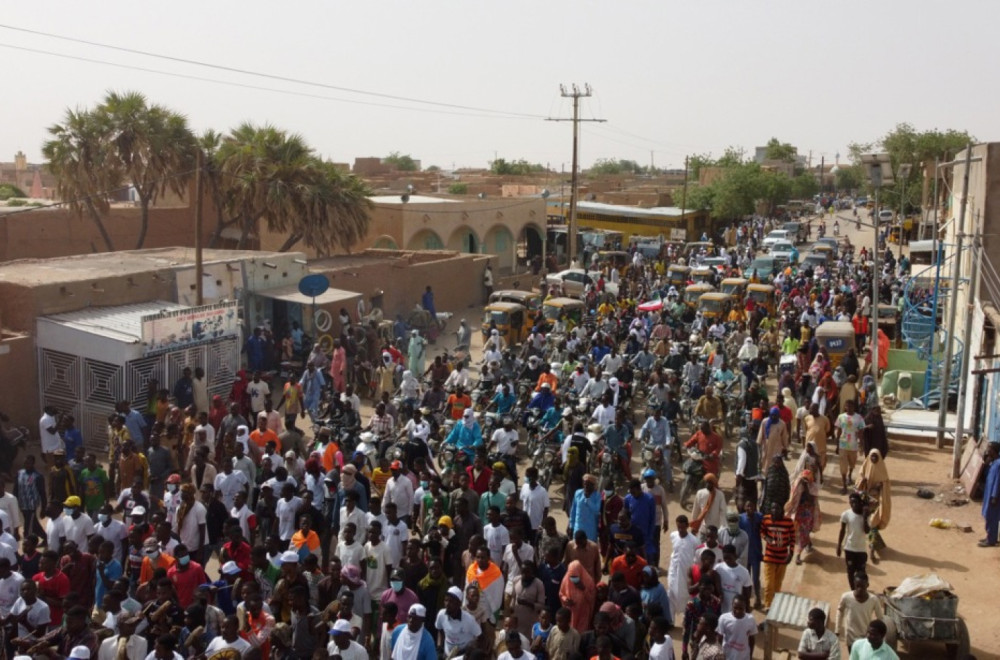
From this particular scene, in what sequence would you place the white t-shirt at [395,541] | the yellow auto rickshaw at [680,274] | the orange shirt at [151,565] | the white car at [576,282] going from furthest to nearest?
the yellow auto rickshaw at [680,274] → the white car at [576,282] → the white t-shirt at [395,541] → the orange shirt at [151,565]

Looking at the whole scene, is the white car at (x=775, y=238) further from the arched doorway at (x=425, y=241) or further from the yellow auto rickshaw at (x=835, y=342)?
the yellow auto rickshaw at (x=835, y=342)

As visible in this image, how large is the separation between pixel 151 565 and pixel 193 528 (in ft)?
4.39

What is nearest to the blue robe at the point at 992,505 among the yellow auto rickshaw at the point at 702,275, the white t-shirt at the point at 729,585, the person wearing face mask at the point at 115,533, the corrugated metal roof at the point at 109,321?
the white t-shirt at the point at 729,585

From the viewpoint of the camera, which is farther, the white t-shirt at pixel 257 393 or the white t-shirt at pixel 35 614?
the white t-shirt at pixel 257 393

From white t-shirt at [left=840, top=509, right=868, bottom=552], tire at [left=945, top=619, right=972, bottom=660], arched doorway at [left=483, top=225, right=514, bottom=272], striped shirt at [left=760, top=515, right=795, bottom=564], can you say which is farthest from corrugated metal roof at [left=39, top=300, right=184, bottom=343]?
arched doorway at [left=483, top=225, right=514, bottom=272]

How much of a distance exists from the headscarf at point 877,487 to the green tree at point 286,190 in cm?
2089

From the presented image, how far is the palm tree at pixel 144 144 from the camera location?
3084 cm

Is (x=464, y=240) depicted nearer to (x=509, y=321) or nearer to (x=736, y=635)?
(x=509, y=321)

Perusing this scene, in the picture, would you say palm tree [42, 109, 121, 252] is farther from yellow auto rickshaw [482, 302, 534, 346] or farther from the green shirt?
the green shirt

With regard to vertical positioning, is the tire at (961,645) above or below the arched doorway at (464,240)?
below

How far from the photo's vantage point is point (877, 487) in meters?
12.4

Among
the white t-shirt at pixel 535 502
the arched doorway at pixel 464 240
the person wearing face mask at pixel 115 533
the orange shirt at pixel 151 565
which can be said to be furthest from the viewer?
the arched doorway at pixel 464 240

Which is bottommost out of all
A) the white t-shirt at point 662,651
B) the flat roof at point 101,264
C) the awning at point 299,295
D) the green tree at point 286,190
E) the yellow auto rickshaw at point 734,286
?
the white t-shirt at point 662,651

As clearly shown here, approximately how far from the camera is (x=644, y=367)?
63.5ft
